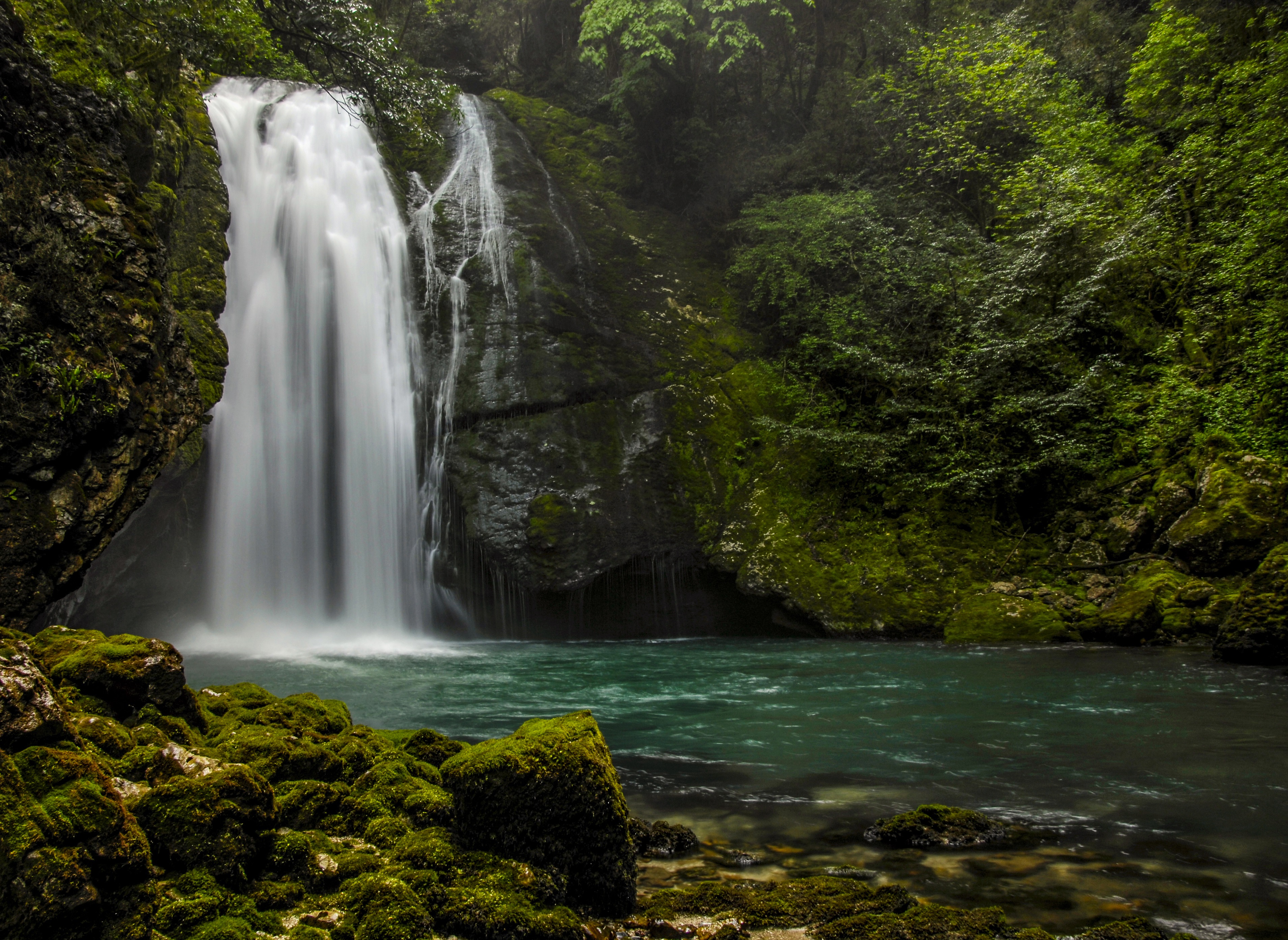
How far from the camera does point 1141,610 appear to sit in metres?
9.27

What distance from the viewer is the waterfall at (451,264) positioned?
512 inches

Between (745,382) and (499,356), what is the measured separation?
5.29m

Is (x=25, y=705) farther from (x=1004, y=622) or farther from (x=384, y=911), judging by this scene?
(x=1004, y=622)

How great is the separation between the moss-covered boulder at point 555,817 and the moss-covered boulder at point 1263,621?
7812 millimetres

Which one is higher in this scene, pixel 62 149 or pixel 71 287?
pixel 62 149

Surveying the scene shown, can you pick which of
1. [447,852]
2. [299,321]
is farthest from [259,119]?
[447,852]

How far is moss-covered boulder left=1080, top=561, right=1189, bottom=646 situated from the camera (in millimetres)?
9164

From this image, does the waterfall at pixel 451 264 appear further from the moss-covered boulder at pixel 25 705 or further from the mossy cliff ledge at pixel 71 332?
the moss-covered boulder at pixel 25 705

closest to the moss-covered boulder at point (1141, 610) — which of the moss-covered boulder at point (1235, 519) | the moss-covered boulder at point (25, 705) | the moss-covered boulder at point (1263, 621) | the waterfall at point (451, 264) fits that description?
the moss-covered boulder at point (1235, 519)

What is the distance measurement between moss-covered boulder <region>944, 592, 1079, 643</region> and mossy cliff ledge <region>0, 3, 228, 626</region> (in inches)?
414

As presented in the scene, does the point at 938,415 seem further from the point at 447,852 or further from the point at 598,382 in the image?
the point at 447,852

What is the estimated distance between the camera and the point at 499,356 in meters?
13.8

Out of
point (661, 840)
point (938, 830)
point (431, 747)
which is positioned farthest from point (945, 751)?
point (431, 747)

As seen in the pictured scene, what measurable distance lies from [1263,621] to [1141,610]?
76.5 inches
